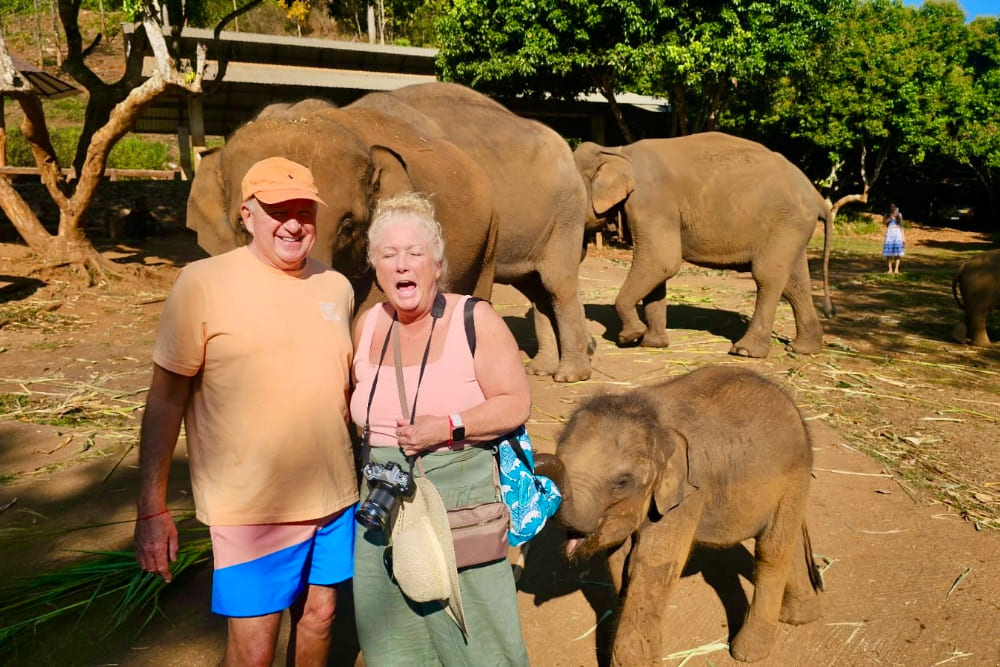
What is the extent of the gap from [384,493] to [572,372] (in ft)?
17.8

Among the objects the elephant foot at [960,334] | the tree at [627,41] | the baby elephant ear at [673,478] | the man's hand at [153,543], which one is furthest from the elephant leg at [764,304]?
the tree at [627,41]

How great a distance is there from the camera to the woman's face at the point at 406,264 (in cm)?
223

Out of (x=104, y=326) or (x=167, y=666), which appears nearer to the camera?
(x=167, y=666)

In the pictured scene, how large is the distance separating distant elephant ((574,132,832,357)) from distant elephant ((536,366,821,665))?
509 cm

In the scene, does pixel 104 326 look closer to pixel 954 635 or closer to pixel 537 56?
pixel 954 635

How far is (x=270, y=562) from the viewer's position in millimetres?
2363

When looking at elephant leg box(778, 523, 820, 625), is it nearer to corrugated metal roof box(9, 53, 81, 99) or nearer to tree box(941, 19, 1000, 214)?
corrugated metal roof box(9, 53, 81, 99)

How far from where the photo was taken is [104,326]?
30.8 ft

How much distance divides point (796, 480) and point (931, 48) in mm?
30584

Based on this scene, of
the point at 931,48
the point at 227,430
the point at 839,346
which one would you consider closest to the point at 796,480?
the point at 227,430

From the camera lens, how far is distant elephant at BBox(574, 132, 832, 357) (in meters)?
8.59

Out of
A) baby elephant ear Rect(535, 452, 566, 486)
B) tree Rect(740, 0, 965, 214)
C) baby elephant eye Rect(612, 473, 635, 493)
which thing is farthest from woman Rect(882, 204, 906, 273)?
baby elephant ear Rect(535, 452, 566, 486)

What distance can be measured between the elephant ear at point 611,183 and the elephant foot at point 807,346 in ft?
8.56

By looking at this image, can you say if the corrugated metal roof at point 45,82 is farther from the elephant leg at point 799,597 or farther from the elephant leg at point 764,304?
the elephant leg at point 799,597
